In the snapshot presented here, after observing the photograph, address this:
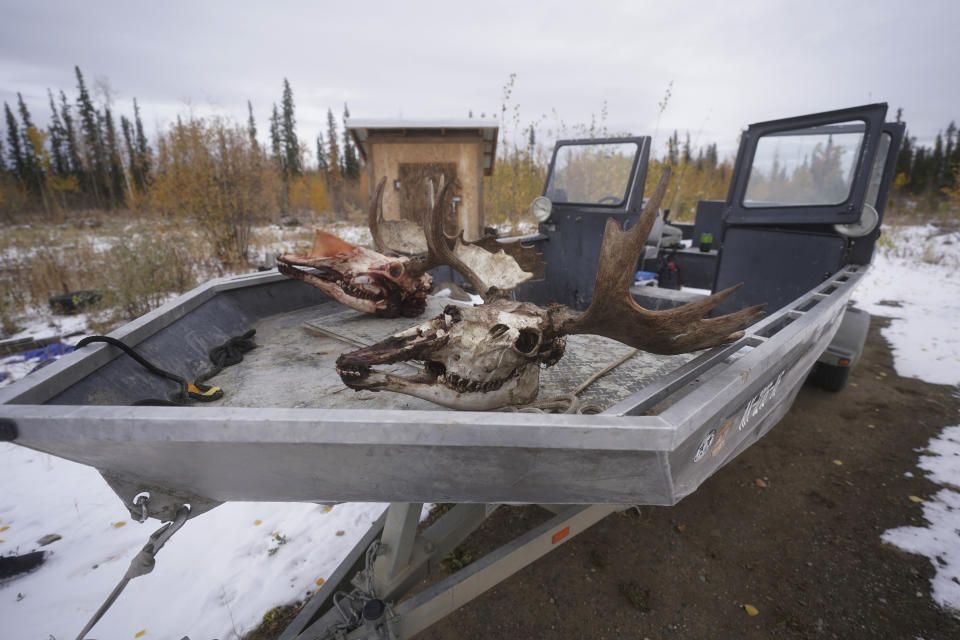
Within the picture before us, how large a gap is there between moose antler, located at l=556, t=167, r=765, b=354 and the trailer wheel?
3555 mm

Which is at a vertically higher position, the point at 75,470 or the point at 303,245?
the point at 303,245

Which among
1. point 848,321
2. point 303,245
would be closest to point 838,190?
point 848,321

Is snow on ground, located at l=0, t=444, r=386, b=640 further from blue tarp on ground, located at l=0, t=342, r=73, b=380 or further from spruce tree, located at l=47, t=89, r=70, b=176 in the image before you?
spruce tree, located at l=47, t=89, r=70, b=176

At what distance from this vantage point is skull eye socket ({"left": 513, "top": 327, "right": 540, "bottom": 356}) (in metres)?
1.78

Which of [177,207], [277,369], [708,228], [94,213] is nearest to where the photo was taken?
[277,369]

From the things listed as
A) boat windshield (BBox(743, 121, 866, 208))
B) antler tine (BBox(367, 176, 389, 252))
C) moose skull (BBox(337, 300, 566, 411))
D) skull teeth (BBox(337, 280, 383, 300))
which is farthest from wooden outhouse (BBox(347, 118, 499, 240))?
moose skull (BBox(337, 300, 566, 411))

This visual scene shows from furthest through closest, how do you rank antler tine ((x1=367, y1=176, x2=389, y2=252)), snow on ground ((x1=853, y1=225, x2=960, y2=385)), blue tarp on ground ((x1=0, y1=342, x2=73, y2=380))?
snow on ground ((x1=853, y1=225, x2=960, y2=385))
blue tarp on ground ((x1=0, y1=342, x2=73, y2=380))
antler tine ((x1=367, y1=176, x2=389, y2=252))

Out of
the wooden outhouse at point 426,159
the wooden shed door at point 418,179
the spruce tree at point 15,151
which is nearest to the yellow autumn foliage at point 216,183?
the wooden outhouse at point 426,159

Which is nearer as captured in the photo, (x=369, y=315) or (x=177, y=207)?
(x=369, y=315)

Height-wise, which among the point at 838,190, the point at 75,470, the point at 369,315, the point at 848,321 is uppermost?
the point at 838,190

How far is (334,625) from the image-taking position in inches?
71.6

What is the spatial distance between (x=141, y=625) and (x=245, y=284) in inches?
80.5

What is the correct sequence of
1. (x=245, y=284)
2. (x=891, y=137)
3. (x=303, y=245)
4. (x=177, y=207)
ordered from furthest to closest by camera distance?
(x=303, y=245), (x=177, y=207), (x=891, y=137), (x=245, y=284)

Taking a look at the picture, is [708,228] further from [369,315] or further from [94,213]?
[94,213]
